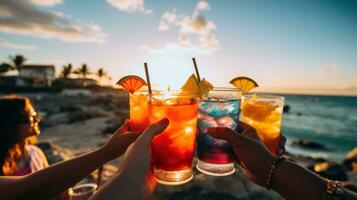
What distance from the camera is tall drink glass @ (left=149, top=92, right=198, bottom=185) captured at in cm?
193

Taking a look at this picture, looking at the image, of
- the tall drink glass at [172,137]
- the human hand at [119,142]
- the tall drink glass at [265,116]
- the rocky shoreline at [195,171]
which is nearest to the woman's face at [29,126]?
the rocky shoreline at [195,171]

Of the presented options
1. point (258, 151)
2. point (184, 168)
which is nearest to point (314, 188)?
point (258, 151)

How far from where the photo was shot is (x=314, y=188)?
165 cm

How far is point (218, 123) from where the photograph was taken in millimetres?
2125

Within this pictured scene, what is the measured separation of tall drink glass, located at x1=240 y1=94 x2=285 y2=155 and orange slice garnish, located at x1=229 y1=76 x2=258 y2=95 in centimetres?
9

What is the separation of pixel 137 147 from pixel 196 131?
86cm

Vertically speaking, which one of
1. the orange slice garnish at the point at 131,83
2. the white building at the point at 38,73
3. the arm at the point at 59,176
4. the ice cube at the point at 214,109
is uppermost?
the white building at the point at 38,73

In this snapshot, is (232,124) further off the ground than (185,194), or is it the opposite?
(232,124)

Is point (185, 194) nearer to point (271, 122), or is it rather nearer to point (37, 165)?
point (271, 122)

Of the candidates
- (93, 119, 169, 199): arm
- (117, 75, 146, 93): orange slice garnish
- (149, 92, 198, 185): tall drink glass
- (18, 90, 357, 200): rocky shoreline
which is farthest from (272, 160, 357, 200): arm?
(18, 90, 357, 200): rocky shoreline

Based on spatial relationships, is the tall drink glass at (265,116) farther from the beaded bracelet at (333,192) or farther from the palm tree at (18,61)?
the palm tree at (18,61)

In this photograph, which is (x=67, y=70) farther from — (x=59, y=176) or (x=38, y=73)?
(x=59, y=176)

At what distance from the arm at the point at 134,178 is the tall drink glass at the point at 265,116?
3.78 ft

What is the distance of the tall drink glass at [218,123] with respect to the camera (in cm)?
210
